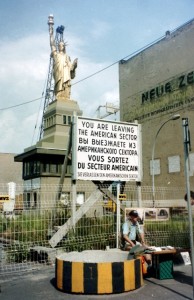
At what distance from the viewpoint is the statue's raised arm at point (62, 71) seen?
37375 millimetres

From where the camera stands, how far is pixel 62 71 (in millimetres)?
37375

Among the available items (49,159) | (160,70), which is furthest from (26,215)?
(160,70)

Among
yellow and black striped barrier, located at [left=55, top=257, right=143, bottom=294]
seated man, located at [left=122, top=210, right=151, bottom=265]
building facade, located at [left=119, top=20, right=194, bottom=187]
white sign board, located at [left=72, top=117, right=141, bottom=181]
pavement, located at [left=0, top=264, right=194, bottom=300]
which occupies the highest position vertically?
building facade, located at [left=119, top=20, right=194, bottom=187]

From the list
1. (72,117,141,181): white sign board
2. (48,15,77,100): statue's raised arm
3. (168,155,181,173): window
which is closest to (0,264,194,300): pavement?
(72,117,141,181): white sign board

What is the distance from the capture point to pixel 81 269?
6301 mm

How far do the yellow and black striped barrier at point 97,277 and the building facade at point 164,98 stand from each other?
21.0 m

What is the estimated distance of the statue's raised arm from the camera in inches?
1471

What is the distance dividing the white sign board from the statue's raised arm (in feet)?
90.4

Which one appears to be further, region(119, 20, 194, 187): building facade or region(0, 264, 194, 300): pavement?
region(119, 20, 194, 187): building facade

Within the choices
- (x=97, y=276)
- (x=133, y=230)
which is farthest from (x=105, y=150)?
(x=97, y=276)

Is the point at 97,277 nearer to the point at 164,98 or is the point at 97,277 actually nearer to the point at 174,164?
the point at 174,164

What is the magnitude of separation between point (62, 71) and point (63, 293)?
32918 mm

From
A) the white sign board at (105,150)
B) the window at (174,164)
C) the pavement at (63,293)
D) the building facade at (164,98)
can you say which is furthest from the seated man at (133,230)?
the window at (174,164)

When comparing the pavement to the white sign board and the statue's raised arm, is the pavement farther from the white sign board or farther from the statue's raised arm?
the statue's raised arm
